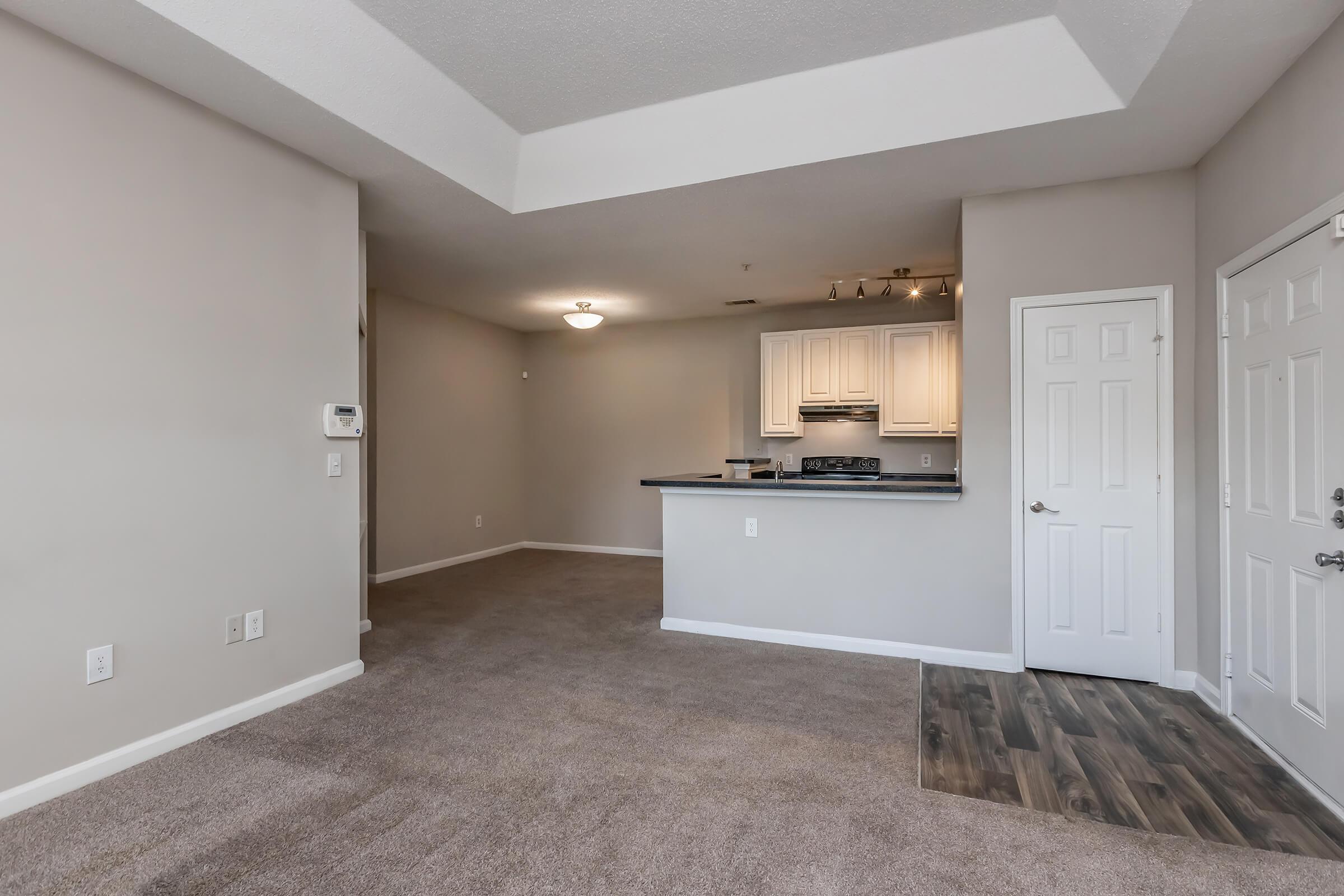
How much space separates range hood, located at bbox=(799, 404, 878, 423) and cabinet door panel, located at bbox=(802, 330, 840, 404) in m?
0.05

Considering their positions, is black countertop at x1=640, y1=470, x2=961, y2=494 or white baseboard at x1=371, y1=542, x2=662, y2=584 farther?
white baseboard at x1=371, y1=542, x2=662, y2=584

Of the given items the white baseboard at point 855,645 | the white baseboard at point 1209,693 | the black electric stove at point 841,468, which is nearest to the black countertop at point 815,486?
the white baseboard at point 855,645

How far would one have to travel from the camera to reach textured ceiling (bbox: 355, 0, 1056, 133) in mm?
2680

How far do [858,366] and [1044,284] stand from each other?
96.5 inches

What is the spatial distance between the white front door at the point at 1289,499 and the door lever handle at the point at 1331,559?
0.08 feet

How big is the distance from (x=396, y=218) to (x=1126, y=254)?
401 cm

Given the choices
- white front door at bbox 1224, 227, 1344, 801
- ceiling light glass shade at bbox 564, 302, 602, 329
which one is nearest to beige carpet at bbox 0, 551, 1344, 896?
white front door at bbox 1224, 227, 1344, 801

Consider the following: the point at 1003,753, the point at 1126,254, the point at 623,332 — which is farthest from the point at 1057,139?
the point at 623,332

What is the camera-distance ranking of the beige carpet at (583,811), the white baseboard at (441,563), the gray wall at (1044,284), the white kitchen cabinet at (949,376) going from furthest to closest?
the white baseboard at (441,563)
the white kitchen cabinet at (949,376)
the gray wall at (1044,284)
the beige carpet at (583,811)

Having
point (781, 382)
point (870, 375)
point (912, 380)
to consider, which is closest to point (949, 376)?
point (912, 380)

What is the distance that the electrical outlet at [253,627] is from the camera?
9.85 ft

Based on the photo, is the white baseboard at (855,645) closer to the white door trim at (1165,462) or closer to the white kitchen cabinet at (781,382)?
the white door trim at (1165,462)

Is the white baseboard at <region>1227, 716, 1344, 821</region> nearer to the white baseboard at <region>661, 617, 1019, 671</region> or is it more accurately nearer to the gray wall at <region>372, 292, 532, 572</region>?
the white baseboard at <region>661, 617, 1019, 671</region>

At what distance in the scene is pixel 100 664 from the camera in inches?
97.7
